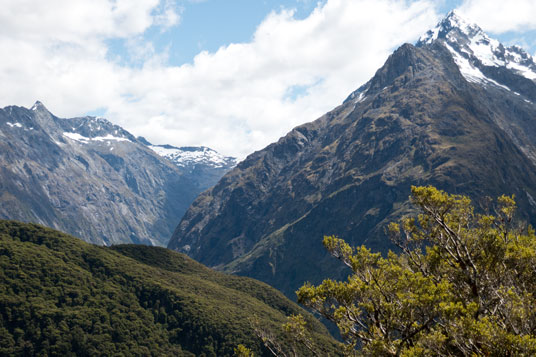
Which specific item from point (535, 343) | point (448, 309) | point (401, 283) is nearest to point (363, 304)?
point (401, 283)

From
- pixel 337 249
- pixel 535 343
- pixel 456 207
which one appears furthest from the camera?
pixel 337 249

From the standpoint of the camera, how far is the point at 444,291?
30281mm

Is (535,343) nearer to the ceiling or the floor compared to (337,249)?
nearer to the floor

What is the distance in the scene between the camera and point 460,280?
36.1 meters

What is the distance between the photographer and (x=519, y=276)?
34906 millimetres

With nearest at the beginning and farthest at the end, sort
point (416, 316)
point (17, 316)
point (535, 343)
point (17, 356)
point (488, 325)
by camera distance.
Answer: point (535, 343), point (488, 325), point (416, 316), point (17, 356), point (17, 316)

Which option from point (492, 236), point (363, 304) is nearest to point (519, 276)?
point (492, 236)

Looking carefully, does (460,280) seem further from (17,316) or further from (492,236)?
(17,316)

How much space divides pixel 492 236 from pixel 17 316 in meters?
219

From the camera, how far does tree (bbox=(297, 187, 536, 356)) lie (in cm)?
2827

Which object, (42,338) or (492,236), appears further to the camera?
(42,338)

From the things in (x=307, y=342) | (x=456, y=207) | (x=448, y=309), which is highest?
(x=456, y=207)

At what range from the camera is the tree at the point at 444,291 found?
28.3 m

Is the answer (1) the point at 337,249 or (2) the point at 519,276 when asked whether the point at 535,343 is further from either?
(1) the point at 337,249
